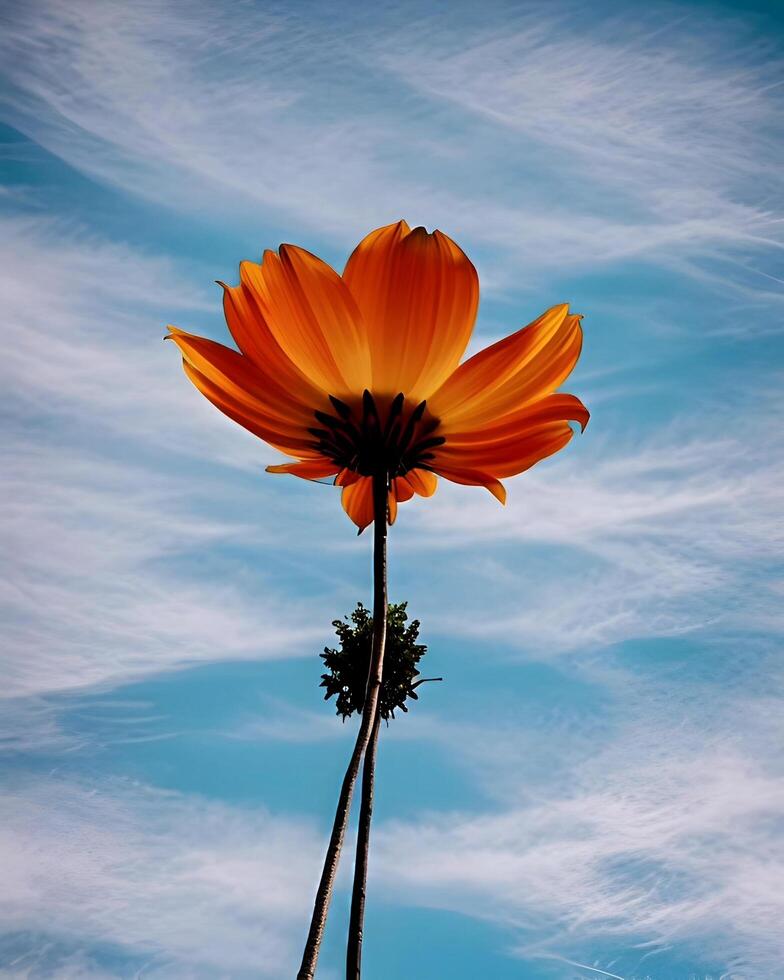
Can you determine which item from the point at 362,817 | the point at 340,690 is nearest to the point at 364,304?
the point at 362,817

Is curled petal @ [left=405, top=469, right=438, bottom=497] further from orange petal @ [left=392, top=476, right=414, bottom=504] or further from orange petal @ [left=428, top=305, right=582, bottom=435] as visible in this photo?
orange petal @ [left=428, top=305, right=582, bottom=435]

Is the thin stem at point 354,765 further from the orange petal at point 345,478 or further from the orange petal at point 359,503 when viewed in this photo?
the orange petal at point 359,503

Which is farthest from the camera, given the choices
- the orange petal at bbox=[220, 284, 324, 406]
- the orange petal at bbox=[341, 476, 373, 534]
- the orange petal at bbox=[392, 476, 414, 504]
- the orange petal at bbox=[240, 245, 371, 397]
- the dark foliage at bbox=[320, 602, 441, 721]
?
the dark foliage at bbox=[320, 602, 441, 721]

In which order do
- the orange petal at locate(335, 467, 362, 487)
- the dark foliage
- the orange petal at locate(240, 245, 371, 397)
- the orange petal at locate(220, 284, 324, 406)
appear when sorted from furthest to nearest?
the dark foliage, the orange petal at locate(335, 467, 362, 487), the orange petal at locate(220, 284, 324, 406), the orange petal at locate(240, 245, 371, 397)

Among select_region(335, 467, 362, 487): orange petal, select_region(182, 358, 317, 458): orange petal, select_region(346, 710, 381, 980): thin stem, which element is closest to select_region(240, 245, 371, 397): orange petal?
select_region(182, 358, 317, 458): orange petal

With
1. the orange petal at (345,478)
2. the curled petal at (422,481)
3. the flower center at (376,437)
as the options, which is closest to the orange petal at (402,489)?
the curled petal at (422,481)

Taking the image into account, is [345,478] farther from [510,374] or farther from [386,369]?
[510,374]
